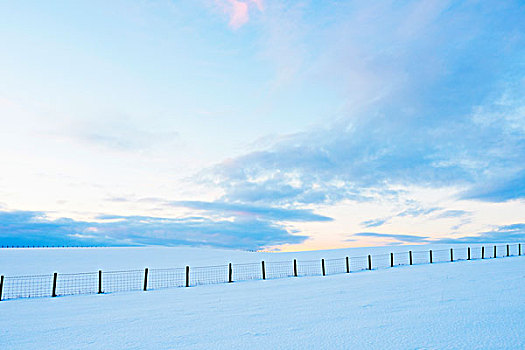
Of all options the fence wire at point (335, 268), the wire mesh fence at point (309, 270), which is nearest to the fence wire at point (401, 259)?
the fence wire at point (335, 268)

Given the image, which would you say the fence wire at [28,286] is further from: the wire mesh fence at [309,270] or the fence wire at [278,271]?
the wire mesh fence at [309,270]

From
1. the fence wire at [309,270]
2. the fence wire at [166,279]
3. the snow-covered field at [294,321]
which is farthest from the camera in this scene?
the fence wire at [309,270]

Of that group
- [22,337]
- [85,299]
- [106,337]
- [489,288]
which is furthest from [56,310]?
[489,288]

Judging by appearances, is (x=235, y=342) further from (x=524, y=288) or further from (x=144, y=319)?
(x=524, y=288)

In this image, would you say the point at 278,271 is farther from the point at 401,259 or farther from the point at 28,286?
the point at 28,286

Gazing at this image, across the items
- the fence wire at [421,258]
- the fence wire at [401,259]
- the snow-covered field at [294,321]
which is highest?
the snow-covered field at [294,321]

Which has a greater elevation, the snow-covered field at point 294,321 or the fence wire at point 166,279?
the snow-covered field at point 294,321

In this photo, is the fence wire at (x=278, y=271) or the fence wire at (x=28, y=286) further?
the fence wire at (x=278, y=271)

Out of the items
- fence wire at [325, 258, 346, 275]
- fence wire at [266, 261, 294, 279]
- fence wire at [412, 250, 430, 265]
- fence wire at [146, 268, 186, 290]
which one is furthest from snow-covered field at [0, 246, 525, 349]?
fence wire at [412, 250, 430, 265]

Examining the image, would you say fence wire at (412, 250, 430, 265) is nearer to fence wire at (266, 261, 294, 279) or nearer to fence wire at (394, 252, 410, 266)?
fence wire at (394, 252, 410, 266)

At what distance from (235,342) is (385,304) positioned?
6.13 metres

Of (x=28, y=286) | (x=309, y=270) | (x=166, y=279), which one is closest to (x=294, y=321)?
(x=166, y=279)

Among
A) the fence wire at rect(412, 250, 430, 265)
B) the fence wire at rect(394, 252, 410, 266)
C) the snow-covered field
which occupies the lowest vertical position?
the fence wire at rect(394, 252, 410, 266)

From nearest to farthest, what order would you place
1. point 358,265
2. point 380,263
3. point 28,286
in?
point 28,286, point 380,263, point 358,265
